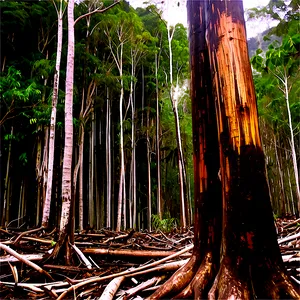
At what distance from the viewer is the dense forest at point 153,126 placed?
5.57ft

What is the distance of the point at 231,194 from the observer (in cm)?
170

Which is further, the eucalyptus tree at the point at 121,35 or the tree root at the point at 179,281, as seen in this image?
the eucalyptus tree at the point at 121,35

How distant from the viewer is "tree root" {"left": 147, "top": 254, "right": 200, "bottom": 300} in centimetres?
180

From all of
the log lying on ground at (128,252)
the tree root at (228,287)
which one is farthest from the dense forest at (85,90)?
the tree root at (228,287)

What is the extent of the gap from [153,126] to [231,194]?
1459 cm

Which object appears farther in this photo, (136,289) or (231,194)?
(136,289)

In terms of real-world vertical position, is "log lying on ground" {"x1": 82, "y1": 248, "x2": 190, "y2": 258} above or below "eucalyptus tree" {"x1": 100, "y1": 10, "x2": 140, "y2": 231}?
below

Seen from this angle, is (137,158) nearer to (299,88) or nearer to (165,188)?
(165,188)

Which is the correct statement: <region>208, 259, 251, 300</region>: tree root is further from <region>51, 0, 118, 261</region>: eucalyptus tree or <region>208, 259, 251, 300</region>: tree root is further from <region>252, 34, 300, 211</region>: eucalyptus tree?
<region>252, 34, 300, 211</region>: eucalyptus tree

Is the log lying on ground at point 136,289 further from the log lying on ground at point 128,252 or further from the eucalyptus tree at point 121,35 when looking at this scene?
the eucalyptus tree at point 121,35

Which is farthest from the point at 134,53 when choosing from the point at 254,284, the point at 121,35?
the point at 254,284

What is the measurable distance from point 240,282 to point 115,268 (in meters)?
1.70

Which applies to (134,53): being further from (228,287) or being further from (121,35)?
(228,287)

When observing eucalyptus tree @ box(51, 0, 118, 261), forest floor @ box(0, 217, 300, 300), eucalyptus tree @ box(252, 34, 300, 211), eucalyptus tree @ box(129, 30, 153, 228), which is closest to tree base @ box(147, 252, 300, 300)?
forest floor @ box(0, 217, 300, 300)
